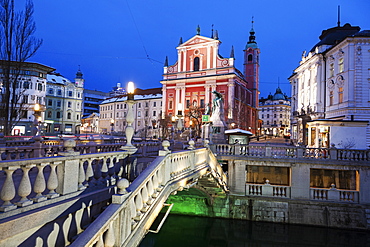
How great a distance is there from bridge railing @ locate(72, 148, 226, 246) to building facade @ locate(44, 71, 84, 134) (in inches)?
2240

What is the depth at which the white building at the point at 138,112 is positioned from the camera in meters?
60.6

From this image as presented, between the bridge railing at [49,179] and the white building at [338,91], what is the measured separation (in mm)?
20777

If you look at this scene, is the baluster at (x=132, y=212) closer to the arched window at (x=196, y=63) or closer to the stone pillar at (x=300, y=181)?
the stone pillar at (x=300, y=181)

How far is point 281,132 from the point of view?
286ft

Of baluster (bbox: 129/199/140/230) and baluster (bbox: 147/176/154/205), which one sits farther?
baluster (bbox: 147/176/154/205)

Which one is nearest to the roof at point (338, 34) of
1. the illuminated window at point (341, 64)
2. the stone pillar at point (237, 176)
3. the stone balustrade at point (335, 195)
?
the illuminated window at point (341, 64)

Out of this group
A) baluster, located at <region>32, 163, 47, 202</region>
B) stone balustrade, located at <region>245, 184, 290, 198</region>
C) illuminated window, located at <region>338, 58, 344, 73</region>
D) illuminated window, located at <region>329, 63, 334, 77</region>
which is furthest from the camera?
illuminated window, located at <region>329, 63, 334, 77</region>

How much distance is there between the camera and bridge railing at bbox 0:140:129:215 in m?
3.40

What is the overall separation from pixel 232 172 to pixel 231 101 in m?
29.7

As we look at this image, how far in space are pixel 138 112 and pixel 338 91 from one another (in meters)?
49.2

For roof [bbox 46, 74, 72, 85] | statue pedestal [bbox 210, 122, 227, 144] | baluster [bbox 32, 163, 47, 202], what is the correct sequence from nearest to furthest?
baluster [bbox 32, 163, 47, 202] → statue pedestal [bbox 210, 122, 227, 144] → roof [bbox 46, 74, 72, 85]

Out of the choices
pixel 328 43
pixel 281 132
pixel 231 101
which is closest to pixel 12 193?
pixel 328 43

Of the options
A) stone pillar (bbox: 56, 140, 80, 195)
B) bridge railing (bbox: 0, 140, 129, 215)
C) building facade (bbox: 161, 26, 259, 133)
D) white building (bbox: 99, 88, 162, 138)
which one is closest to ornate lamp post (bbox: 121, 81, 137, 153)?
bridge railing (bbox: 0, 140, 129, 215)

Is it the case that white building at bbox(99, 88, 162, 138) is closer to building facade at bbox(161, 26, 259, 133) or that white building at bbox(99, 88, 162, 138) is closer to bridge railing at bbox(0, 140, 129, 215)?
building facade at bbox(161, 26, 259, 133)
